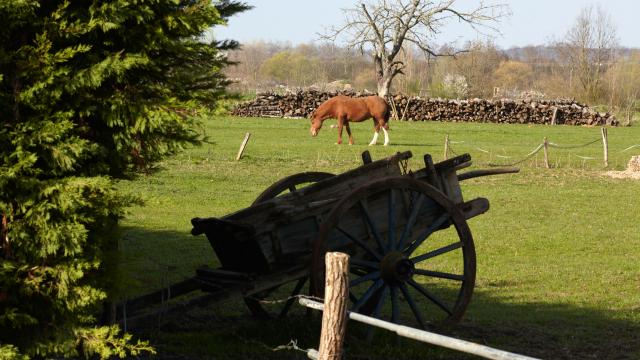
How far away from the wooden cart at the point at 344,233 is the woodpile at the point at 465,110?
41.6 metres

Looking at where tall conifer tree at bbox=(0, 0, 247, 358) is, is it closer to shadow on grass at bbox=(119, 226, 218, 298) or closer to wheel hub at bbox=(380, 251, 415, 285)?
wheel hub at bbox=(380, 251, 415, 285)

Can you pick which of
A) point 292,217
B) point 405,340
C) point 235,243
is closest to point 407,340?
point 405,340

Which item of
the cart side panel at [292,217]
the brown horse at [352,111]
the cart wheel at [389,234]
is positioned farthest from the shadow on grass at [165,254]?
the brown horse at [352,111]

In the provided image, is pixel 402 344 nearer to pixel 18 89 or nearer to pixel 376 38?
pixel 18 89

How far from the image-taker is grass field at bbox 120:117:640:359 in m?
8.29

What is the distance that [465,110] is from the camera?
5069cm

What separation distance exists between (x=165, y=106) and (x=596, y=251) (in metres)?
10.3

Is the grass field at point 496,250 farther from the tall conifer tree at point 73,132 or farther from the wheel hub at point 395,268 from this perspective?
the wheel hub at point 395,268

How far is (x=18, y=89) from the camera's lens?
584cm

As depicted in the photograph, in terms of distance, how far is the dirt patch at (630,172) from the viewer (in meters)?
24.6

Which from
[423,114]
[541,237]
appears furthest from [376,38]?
[541,237]

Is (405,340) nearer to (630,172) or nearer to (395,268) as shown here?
(395,268)

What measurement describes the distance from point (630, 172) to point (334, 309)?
836 inches

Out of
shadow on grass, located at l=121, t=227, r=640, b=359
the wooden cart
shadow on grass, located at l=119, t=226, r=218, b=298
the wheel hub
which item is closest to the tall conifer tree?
shadow on grass, located at l=121, t=227, r=640, b=359
